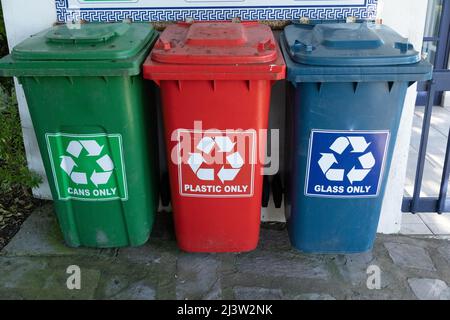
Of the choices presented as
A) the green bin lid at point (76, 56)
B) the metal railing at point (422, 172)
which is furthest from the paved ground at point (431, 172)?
the green bin lid at point (76, 56)

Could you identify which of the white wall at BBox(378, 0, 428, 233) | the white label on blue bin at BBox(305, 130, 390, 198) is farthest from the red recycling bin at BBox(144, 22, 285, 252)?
the white wall at BBox(378, 0, 428, 233)

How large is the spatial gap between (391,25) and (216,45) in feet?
A: 3.77

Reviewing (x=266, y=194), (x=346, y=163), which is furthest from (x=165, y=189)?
(x=346, y=163)

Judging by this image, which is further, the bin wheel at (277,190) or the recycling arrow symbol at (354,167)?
the bin wheel at (277,190)

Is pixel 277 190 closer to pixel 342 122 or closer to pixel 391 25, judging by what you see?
pixel 342 122

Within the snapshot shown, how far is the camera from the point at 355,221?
2715 mm

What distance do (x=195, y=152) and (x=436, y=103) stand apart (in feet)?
14.5

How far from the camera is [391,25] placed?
287cm

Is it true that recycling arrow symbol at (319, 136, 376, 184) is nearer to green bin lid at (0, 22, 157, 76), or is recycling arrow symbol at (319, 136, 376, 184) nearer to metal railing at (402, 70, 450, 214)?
metal railing at (402, 70, 450, 214)

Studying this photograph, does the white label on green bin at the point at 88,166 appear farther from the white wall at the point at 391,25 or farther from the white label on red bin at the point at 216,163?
the white wall at the point at 391,25

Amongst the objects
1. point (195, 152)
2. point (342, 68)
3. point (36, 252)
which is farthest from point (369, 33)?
point (36, 252)

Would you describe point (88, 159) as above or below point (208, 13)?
below

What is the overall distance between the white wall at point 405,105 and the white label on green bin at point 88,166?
1704 millimetres

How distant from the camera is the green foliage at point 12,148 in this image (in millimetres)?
3230
